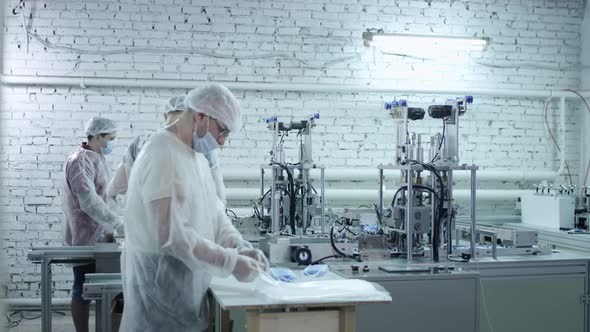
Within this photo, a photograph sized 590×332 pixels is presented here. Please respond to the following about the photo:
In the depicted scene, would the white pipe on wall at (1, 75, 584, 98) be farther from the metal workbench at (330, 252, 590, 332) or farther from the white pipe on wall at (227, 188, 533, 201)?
the metal workbench at (330, 252, 590, 332)

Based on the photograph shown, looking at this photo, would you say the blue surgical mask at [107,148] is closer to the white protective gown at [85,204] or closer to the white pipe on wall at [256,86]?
the white protective gown at [85,204]

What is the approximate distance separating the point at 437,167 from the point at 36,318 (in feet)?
13.9

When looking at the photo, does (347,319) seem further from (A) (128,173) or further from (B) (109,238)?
(B) (109,238)

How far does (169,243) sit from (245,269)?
1.00 ft

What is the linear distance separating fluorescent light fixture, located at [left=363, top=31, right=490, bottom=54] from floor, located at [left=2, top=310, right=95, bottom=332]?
4011 millimetres

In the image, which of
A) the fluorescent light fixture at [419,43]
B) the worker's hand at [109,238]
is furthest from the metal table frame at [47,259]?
the fluorescent light fixture at [419,43]

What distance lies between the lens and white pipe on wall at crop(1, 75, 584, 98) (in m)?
6.20

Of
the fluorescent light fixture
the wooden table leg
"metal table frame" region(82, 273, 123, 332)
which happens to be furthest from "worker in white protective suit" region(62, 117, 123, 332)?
the fluorescent light fixture

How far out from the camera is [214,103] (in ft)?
8.16

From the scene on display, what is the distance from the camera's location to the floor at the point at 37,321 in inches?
219

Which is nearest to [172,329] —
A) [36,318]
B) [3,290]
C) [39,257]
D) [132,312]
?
[132,312]

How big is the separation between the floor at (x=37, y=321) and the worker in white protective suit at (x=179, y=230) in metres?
3.46

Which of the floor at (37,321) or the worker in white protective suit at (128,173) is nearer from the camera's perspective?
the worker in white protective suit at (128,173)

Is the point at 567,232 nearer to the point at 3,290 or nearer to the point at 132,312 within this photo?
the point at 132,312
